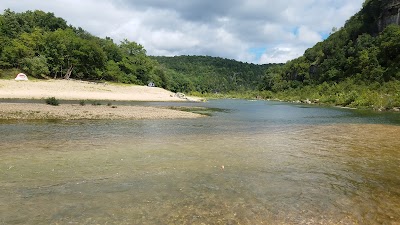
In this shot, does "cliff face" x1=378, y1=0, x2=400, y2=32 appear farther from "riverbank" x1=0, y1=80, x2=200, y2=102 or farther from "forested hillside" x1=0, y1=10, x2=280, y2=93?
"forested hillside" x1=0, y1=10, x2=280, y2=93

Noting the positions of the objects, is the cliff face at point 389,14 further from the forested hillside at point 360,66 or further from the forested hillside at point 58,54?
the forested hillside at point 58,54

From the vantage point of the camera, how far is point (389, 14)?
10925 centimetres

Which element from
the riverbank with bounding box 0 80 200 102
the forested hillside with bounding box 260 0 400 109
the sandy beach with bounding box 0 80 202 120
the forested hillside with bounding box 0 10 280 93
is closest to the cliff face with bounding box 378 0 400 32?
the forested hillside with bounding box 260 0 400 109

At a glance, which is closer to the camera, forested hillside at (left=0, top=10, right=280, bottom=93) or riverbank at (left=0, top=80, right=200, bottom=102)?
riverbank at (left=0, top=80, right=200, bottom=102)

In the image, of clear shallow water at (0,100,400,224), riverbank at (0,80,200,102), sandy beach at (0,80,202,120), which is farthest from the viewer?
riverbank at (0,80,200,102)

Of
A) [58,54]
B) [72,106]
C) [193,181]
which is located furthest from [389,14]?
[193,181]

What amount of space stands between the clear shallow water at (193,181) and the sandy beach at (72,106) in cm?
1012

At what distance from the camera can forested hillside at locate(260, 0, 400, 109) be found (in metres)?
69.4

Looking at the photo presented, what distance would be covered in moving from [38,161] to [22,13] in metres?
137

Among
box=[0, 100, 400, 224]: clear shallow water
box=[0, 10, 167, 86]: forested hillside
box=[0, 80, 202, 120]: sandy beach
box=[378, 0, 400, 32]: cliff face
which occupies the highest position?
box=[378, 0, 400, 32]: cliff face

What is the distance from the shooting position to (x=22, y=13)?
121062mm

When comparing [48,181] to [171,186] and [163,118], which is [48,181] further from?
[163,118]

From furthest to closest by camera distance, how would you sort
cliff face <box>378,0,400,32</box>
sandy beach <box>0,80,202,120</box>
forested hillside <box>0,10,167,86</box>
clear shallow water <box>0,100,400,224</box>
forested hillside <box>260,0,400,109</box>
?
cliff face <box>378,0,400,32</box> < forested hillside <box>0,10,167,86</box> < forested hillside <box>260,0,400,109</box> < sandy beach <box>0,80,202,120</box> < clear shallow water <box>0,100,400,224</box>

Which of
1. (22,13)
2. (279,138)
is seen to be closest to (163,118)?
(279,138)
